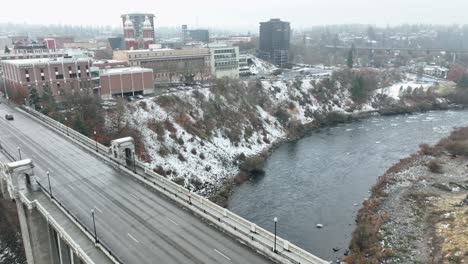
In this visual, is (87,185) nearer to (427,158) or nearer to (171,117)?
(171,117)

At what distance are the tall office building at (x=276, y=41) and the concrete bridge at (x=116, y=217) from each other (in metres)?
120

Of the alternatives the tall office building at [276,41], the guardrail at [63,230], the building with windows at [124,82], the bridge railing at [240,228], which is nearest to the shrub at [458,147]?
the bridge railing at [240,228]

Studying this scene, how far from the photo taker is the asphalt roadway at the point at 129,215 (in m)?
24.0

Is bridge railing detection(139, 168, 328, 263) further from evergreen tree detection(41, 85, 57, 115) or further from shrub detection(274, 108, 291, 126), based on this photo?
shrub detection(274, 108, 291, 126)

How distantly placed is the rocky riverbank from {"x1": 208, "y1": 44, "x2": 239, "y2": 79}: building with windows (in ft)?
220

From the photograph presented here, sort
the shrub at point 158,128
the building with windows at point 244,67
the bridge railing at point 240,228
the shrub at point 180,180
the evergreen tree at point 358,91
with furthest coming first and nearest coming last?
1. the building with windows at point 244,67
2. the evergreen tree at point 358,91
3. the shrub at point 158,128
4. the shrub at point 180,180
5. the bridge railing at point 240,228

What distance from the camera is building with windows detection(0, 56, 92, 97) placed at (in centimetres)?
6831

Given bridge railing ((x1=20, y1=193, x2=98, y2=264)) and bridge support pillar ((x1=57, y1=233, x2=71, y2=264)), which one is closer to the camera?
bridge railing ((x1=20, y1=193, x2=98, y2=264))

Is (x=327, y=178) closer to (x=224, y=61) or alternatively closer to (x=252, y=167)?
(x=252, y=167)

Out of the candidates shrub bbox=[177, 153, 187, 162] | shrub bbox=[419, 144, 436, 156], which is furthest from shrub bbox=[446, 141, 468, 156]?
shrub bbox=[177, 153, 187, 162]

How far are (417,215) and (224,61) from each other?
277ft

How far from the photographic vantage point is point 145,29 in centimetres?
13412

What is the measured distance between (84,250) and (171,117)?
45506mm

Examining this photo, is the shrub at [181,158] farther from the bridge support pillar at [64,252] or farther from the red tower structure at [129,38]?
the red tower structure at [129,38]
